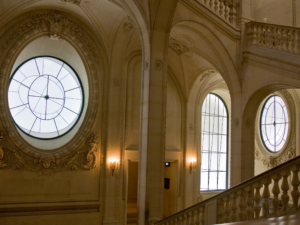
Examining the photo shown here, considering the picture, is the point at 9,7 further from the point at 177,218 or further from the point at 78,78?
the point at 177,218

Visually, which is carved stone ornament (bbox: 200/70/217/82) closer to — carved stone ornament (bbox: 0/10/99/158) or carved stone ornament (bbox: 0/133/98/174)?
carved stone ornament (bbox: 0/10/99/158)

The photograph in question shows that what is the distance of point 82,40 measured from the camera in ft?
34.2

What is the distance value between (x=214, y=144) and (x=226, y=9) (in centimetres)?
757

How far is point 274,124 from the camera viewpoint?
1339 cm

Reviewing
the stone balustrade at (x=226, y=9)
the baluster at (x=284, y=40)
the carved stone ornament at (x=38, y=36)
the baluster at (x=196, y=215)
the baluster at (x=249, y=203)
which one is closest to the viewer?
the baluster at (x=249, y=203)

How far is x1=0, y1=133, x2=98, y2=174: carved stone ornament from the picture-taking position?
9.17 metres

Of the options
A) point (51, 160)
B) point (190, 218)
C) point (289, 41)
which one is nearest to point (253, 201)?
point (190, 218)

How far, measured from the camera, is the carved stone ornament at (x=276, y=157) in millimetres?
12070

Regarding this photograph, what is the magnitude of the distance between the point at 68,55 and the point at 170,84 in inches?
159

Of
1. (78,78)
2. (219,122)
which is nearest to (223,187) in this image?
(219,122)

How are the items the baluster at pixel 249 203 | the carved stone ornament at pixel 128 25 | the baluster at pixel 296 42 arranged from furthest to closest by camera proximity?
the carved stone ornament at pixel 128 25
the baluster at pixel 296 42
the baluster at pixel 249 203

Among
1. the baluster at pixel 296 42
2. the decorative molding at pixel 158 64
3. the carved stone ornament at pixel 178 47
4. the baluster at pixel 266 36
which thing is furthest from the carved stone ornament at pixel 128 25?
the baluster at pixel 296 42

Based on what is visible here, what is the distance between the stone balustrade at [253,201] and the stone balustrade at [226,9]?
563 cm

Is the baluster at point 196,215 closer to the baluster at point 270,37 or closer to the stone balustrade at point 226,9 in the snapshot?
the baluster at point 270,37
